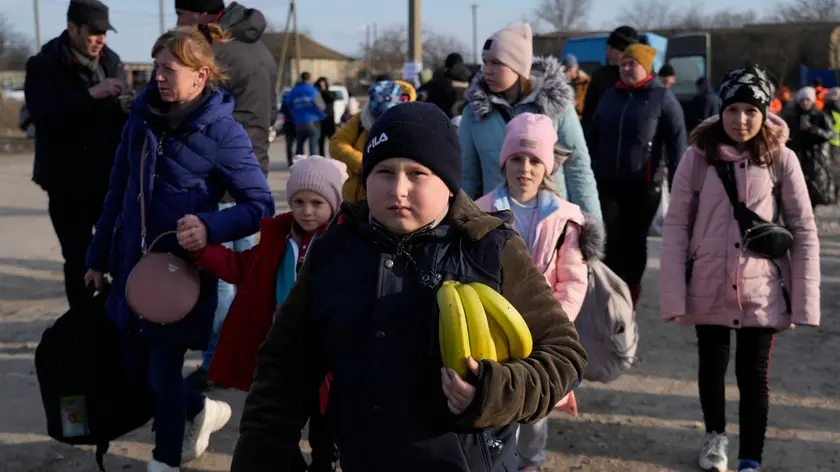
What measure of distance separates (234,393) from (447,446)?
10.9 ft

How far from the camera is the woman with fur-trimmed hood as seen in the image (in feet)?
14.8

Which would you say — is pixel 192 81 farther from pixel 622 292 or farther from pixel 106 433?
pixel 622 292

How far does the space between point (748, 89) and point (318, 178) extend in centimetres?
184

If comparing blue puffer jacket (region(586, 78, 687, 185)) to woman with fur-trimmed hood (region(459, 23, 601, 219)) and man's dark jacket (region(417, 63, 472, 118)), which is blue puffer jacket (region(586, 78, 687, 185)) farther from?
man's dark jacket (region(417, 63, 472, 118))

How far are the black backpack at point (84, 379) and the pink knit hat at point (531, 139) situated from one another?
186 centimetres

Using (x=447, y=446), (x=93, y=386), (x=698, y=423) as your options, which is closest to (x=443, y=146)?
(x=447, y=446)

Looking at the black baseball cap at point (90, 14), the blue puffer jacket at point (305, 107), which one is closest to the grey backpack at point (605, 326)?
the black baseball cap at point (90, 14)

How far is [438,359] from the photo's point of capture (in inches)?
81.5

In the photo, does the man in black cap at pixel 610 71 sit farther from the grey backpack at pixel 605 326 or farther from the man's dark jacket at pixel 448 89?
the grey backpack at pixel 605 326

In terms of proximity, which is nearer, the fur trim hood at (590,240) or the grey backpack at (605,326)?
the fur trim hood at (590,240)

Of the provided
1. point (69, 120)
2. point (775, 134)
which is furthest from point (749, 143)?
point (69, 120)

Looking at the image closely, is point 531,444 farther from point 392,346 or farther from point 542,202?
point 392,346

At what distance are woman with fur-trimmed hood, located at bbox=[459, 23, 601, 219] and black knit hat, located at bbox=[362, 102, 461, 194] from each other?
2354mm

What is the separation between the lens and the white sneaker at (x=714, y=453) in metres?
4.07
